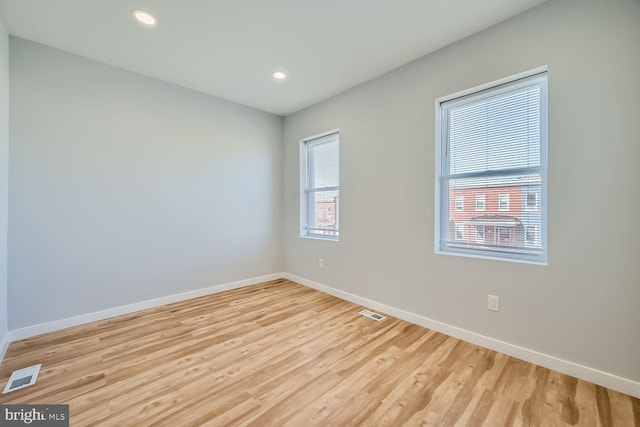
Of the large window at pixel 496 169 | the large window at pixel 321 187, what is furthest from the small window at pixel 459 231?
the large window at pixel 321 187

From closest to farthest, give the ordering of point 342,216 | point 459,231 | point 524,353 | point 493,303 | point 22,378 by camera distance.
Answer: point 22,378
point 524,353
point 493,303
point 459,231
point 342,216

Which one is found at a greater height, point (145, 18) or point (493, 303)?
point (145, 18)

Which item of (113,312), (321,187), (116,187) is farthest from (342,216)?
(113,312)

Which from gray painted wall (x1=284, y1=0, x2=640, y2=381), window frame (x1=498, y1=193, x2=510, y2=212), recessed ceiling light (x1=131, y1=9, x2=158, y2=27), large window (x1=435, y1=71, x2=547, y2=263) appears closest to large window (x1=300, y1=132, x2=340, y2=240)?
gray painted wall (x1=284, y1=0, x2=640, y2=381)

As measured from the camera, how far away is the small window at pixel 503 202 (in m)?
2.18

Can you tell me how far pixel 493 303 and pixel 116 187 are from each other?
12.6ft

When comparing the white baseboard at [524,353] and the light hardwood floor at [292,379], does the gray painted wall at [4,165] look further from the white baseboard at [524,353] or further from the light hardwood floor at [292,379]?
the white baseboard at [524,353]

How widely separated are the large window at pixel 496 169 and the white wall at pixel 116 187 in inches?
107

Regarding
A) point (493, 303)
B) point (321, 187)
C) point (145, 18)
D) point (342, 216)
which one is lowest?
point (493, 303)

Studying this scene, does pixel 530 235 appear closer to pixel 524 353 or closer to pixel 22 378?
pixel 524 353

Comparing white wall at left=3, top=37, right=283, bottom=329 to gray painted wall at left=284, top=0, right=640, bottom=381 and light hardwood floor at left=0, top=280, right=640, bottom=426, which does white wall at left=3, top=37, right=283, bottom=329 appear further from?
gray painted wall at left=284, top=0, right=640, bottom=381

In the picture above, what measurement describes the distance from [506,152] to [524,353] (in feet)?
5.25

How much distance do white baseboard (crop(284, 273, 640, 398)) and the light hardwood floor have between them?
2.3 inches

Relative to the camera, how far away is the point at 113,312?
282cm
